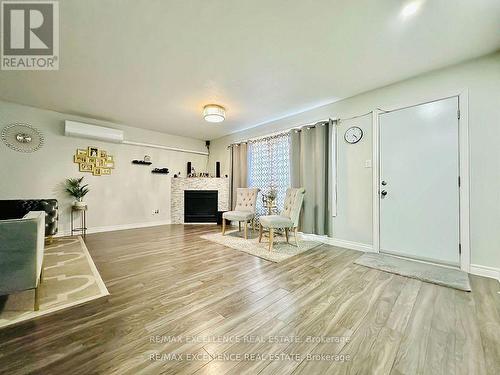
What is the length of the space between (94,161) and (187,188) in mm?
2067

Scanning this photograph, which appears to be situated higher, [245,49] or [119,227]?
[245,49]

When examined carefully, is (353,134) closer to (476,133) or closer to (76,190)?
(476,133)

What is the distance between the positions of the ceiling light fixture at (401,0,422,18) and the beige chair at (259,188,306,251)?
235cm

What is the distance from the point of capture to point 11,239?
4.70ft

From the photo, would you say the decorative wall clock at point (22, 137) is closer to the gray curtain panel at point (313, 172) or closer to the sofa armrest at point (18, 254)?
the sofa armrest at point (18, 254)

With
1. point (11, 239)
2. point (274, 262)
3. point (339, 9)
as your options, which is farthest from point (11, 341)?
point (339, 9)

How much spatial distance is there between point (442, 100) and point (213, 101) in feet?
10.4

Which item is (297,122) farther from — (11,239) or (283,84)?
(11,239)

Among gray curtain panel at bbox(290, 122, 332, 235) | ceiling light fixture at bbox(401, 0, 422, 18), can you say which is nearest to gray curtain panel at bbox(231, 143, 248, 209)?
gray curtain panel at bbox(290, 122, 332, 235)

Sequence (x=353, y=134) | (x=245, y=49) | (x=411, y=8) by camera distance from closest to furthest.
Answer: (x=411, y=8)
(x=245, y=49)
(x=353, y=134)

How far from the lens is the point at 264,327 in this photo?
140 cm

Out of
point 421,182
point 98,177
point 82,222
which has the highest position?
point 98,177

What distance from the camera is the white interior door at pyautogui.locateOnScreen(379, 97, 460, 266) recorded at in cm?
244

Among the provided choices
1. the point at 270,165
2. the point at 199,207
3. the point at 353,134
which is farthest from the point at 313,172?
the point at 199,207
